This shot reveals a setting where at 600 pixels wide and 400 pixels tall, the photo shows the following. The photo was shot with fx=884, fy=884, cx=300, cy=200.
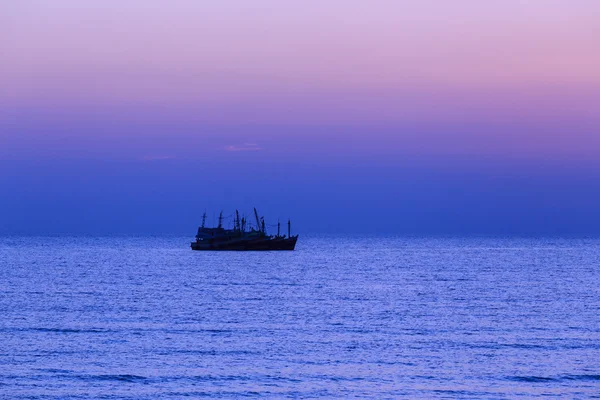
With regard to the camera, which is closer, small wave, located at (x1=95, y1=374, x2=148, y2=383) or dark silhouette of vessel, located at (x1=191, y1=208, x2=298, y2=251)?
small wave, located at (x1=95, y1=374, x2=148, y2=383)

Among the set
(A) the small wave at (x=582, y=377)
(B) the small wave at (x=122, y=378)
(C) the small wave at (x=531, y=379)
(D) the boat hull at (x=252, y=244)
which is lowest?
(C) the small wave at (x=531, y=379)

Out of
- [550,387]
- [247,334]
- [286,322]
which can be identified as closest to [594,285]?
[286,322]

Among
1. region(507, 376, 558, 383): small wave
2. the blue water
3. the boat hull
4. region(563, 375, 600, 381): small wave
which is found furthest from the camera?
the boat hull

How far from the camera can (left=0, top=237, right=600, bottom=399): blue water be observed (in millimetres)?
37031

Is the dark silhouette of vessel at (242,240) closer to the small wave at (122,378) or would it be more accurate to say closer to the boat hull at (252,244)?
the boat hull at (252,244)

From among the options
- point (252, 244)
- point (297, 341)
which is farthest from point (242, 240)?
point (297, 341)

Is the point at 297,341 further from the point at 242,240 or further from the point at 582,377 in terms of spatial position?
the point at 242,240

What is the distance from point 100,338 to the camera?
48938 mm

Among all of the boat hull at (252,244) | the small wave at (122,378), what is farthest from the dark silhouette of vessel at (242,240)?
the small wave at (122,378)

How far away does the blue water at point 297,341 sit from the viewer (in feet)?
121

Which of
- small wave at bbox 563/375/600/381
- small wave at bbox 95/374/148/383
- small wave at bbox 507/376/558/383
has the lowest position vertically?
small wave at bbox 507/376/558/383

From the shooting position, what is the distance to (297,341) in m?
48.3

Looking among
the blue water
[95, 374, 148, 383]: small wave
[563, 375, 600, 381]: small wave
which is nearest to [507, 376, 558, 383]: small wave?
the blue water

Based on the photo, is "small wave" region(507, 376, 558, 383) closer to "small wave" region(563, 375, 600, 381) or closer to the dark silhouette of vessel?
"small wave" region(563, 375, 600, 381)
